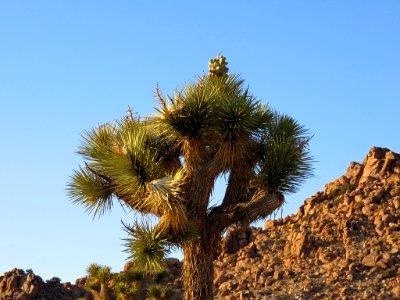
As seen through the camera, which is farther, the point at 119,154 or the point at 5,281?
the point at 5,281

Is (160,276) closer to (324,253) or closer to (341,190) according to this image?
(324,253)

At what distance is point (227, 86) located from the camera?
59.9ft

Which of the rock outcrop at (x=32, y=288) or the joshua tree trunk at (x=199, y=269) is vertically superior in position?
the rock outcrop at (x=32, y=288)

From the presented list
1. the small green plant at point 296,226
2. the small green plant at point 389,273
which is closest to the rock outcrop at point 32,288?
the small green plant at point 296,226

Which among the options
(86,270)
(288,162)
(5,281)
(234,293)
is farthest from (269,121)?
(5,281)

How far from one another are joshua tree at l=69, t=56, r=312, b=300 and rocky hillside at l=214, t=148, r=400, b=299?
2195 cm

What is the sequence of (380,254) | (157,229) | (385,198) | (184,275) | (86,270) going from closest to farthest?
(157,229) < (184,275) < (86,270) < (380,254) < (385,198)

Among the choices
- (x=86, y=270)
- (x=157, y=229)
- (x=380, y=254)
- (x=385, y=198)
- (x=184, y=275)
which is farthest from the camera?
(x=385, y=198)

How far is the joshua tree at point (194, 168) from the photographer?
1622 centimetres

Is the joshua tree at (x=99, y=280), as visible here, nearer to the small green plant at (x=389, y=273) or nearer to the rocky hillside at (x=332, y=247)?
the rocky hillside at (x=332, y=247)

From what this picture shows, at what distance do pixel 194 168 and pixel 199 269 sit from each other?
2.01 metres

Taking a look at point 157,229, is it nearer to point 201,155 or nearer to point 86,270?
point 201,155

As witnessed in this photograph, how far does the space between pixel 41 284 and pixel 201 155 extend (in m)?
34.7

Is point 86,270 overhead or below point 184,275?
overhead
